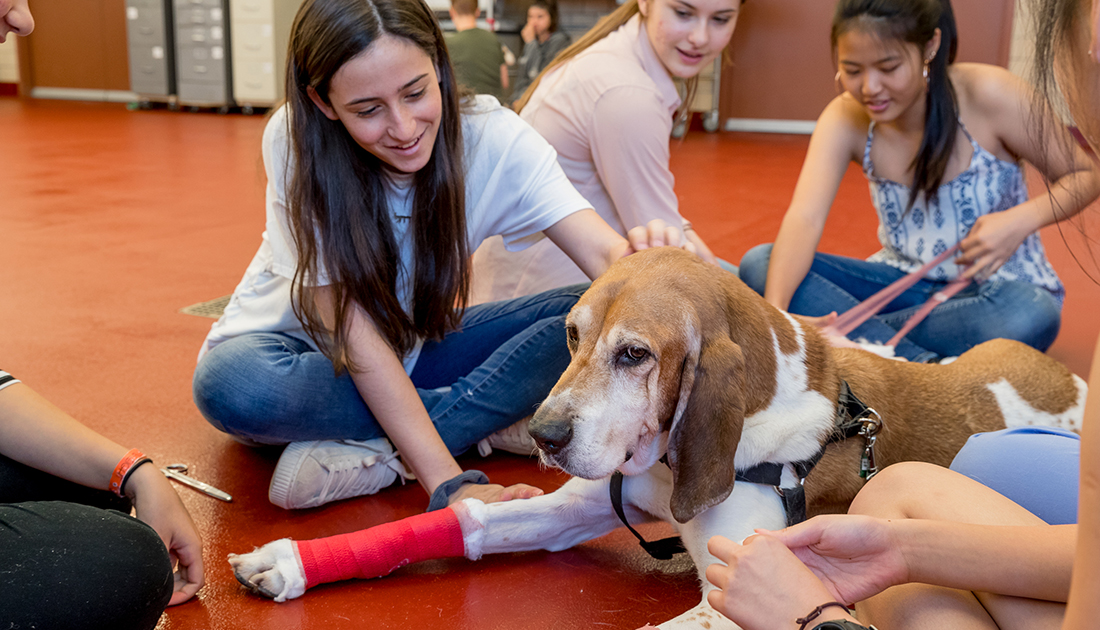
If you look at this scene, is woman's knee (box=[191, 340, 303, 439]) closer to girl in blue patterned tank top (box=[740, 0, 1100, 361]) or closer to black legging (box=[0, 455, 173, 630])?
black legging (box=[0, 455, 173, 630])

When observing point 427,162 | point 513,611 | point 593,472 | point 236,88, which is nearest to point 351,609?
point 513,611

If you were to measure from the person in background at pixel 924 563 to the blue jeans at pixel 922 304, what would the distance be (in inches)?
71.3

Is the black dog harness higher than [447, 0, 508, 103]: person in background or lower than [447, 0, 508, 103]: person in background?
higher

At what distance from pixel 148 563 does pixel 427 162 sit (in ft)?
4.01

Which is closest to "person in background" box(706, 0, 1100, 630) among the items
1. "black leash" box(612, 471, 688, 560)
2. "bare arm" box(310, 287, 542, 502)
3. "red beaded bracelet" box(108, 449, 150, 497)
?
"black leash" box(612, 471, 688, 560)

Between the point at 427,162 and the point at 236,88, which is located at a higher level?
the point at 427,162

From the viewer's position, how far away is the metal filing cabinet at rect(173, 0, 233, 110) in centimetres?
1405

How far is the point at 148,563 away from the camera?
1.56 metres

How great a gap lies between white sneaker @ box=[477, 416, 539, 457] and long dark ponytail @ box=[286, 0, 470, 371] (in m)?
0.41

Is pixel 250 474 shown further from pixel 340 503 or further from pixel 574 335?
pixel 574 335

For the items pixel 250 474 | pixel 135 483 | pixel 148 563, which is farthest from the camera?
pixel 250 474

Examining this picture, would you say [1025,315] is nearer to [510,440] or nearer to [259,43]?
[510,440]

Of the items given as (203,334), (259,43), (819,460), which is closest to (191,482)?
(203,334)

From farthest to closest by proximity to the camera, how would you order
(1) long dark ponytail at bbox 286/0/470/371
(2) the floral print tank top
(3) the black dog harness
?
(2) the floral print tank top < (1) long dark ponytail at bbox 286/0/470/371 < (3) the black dog harness
